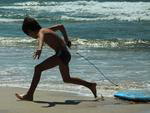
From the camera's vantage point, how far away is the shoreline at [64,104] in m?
7.89

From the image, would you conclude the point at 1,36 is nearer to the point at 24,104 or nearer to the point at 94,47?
the point at 94,47

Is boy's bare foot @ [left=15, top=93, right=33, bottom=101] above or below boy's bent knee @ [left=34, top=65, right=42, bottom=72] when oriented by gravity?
below

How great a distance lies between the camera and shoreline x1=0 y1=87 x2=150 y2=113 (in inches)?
311

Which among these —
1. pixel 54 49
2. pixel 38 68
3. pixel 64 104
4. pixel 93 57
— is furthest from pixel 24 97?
pixel 93 57

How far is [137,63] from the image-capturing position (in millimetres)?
13047

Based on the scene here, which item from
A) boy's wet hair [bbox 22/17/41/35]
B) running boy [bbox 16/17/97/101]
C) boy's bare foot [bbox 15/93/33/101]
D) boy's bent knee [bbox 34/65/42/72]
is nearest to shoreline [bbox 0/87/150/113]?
boy's bare foot [bbox 15/93/33/101]

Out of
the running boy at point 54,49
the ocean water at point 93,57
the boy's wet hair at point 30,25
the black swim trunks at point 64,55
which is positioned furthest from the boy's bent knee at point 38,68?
the ocean water at point 93,57

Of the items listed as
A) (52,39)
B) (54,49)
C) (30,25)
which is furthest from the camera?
(54,49)

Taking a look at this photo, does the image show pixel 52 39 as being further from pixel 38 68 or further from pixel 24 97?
pixel 24 97

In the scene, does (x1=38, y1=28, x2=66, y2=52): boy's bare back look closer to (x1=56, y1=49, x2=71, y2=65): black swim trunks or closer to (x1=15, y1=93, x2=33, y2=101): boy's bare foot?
(x1=56, y1=49, x2=71, y2=65): black swim trunks

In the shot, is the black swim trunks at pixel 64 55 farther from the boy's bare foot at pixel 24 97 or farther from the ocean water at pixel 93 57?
the ocean water at pixel 93 57

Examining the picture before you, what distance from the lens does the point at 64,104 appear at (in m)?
8.38

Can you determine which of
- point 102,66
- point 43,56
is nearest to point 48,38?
point 102,66

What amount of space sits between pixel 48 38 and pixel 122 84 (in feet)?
7.60
